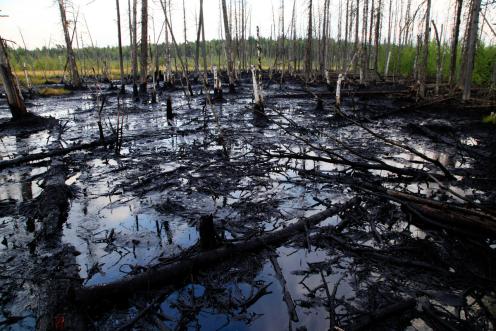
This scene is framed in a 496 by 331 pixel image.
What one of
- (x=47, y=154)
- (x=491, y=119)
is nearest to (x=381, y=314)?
(x=47, y=154)

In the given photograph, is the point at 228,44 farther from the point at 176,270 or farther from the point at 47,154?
the point at 176,270

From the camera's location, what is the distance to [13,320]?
3102mm

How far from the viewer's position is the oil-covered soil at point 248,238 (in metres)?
3.12

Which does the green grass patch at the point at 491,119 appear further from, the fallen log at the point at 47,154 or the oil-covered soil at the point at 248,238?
the fallen log at the point at 47,154

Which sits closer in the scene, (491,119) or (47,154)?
(47,154)

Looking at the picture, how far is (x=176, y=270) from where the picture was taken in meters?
3.56

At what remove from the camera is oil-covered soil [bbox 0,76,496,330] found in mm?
3117

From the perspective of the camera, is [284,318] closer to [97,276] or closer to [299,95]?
[97,276]

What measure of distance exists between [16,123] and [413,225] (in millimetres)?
15269

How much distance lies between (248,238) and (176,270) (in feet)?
3.50

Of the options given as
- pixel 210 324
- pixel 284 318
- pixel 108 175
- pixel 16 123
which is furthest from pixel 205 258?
pixel 16 123

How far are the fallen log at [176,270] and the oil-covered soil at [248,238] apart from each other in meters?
0.08

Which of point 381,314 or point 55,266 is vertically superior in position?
point 381,314

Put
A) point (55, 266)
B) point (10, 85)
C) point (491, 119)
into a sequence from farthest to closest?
point (10, 85), point (491, 119), point (55, 266)
